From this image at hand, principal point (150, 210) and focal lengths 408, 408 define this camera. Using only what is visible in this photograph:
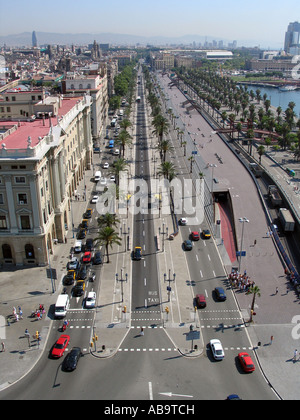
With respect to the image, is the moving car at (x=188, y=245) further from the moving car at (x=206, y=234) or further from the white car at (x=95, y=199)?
the white car at (x=95, y=199)

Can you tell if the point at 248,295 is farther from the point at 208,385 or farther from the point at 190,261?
the point at 208,385

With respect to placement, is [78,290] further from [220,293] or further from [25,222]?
[220,293]

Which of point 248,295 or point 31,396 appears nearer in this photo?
point 31,396

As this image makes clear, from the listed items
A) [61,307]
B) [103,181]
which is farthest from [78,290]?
[103,181]

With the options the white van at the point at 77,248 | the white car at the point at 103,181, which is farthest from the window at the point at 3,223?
the white car at the point at 103,181

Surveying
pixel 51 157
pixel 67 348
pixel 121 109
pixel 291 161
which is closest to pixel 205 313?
pixel 67 348
